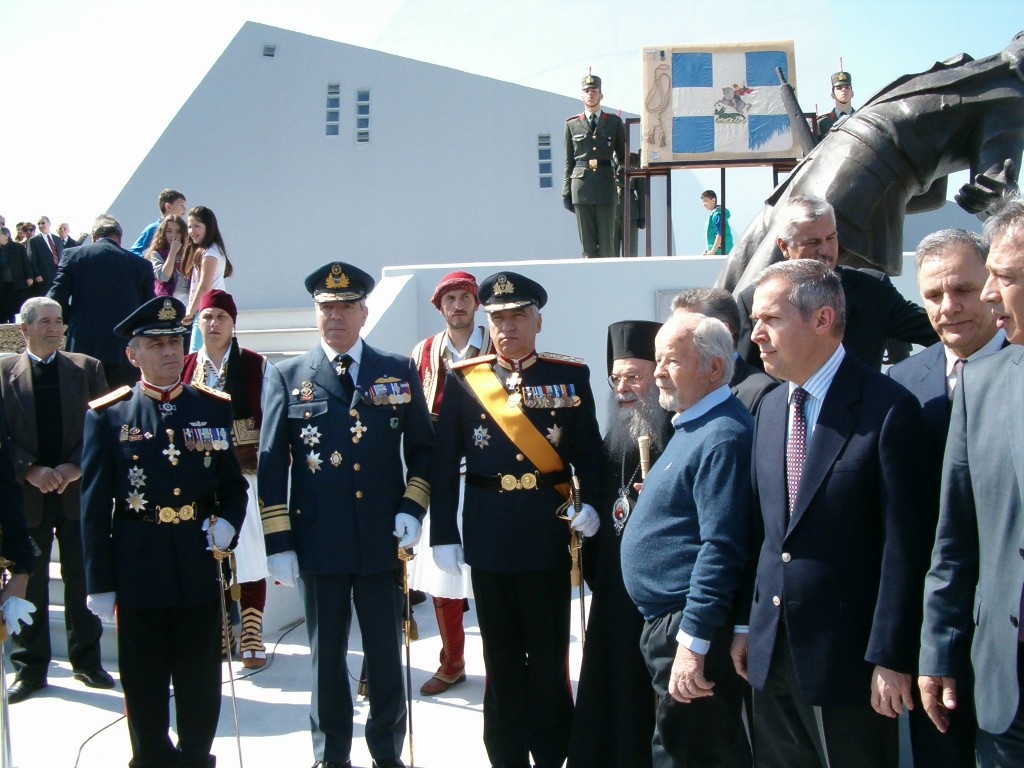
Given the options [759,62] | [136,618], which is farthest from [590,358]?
[136,618]

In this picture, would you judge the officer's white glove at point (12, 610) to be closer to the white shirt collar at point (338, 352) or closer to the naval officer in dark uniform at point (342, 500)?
the naval officer in dark uniform at point (342, 500)

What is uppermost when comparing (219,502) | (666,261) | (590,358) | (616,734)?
(666,261)

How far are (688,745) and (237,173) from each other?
13508mm

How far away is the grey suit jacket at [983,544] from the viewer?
2.10 metres

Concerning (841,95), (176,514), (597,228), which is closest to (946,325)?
(176,514)

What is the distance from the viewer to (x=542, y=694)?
341 centimetres

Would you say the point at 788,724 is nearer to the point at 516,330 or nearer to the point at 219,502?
the point at 516,330

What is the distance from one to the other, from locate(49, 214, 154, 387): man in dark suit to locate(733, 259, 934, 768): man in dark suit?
16.3ft

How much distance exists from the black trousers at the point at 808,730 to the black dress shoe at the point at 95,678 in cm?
338

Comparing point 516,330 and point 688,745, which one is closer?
point 688,745

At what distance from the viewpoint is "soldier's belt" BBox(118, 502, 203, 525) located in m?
3.45

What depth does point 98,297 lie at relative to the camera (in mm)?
6332

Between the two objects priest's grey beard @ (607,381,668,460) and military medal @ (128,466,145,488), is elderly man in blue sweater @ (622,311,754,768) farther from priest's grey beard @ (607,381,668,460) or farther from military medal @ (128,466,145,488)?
military medal @ (128,466,145,488)

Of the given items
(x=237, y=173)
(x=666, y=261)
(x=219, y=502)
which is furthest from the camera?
(x=237, y=173)
